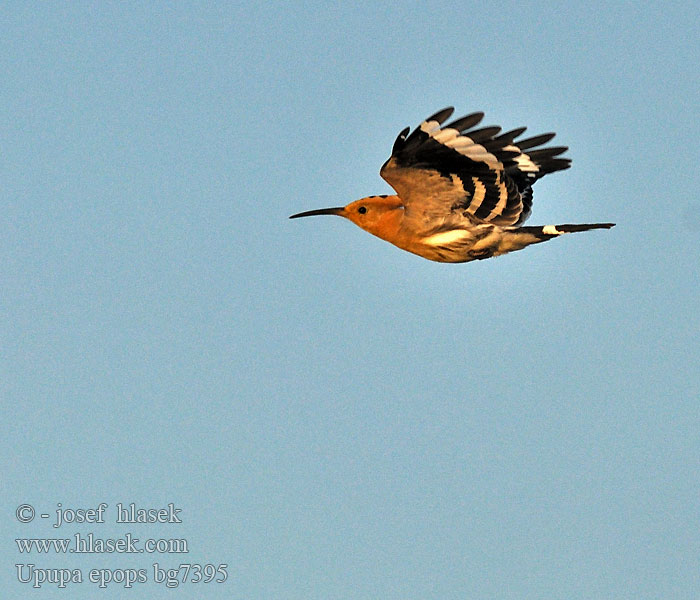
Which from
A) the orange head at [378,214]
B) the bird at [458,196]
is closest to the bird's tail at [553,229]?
the bird at [458,196]

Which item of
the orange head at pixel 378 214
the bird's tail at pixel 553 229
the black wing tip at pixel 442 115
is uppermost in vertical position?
the black wing tip at pixel 442 115

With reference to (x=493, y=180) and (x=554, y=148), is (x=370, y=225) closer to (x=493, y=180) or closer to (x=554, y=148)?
(x=493, y=180)

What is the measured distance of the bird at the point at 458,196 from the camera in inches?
490

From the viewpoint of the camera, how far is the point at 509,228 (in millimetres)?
13266

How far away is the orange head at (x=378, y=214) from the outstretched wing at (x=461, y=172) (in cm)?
26

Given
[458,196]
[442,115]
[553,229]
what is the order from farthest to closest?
[553,229] < [458,196] < [442,115]

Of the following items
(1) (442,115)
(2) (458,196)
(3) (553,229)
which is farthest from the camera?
(3) (553,229)

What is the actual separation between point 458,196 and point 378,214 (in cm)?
110

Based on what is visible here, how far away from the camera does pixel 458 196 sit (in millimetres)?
12961

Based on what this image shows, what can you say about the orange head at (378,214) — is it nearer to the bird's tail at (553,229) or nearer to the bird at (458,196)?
the bird at (458,196)

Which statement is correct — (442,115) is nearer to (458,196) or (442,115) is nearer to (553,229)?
(458,196)

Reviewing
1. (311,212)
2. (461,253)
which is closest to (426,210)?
(461,253)

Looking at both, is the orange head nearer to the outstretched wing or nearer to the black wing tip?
the outstretched wing

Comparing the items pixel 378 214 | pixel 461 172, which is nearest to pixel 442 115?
pixel 461 172
